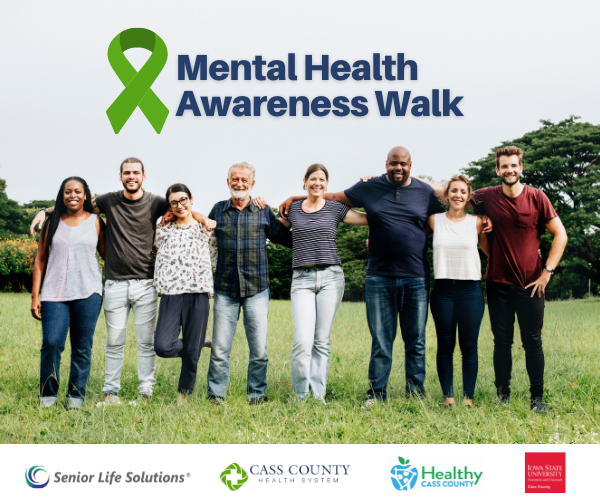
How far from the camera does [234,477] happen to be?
3879 millimetres

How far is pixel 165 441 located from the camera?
4117 mm

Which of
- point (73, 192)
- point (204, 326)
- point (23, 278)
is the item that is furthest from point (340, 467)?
point (23, 278)

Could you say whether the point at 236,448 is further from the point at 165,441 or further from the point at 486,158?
the point at 486,158

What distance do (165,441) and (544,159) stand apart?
77.0ft

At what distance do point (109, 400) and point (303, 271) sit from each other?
7.47 ft

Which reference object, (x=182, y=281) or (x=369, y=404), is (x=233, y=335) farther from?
(x=369, y=404)

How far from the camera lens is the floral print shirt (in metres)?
4.74

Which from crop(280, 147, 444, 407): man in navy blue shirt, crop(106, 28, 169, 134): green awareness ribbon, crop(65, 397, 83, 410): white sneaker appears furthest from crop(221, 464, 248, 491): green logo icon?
crop(106, 28, 169, 134): green awareness ribbon

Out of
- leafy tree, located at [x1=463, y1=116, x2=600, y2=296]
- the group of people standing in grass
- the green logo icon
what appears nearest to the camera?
the green logo icon

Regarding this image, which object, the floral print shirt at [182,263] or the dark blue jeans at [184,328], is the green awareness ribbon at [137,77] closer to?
the floral print shirt at [182,263]

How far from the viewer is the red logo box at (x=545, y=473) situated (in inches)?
154

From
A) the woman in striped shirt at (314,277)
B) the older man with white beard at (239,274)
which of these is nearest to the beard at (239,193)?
the older man with white beard at (239,274)

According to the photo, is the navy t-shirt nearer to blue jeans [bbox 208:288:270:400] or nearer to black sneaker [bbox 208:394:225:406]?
blue jeans [bbox 208:288:270:400]

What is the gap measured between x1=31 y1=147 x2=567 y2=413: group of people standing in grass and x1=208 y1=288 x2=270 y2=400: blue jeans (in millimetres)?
12
